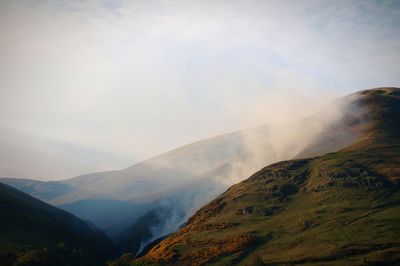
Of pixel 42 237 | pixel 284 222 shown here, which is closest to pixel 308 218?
A: pixel 284 222

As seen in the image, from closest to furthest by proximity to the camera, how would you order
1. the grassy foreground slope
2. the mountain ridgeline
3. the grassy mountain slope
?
the grassy foreground slope
the mountain ridgeline
the grassy mountain slope

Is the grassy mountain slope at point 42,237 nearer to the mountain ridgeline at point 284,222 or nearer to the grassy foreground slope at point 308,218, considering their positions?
the mountain ridgeline at point 284,222

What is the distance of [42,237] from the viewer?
138 metres

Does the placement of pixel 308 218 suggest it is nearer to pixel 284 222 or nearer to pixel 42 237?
pixel 284 222

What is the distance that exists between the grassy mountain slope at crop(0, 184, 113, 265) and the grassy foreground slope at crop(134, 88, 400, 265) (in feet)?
91.4

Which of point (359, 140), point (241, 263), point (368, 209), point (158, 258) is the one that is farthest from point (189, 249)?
point (359, 140)

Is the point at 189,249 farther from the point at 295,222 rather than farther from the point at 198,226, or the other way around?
the point at 295,222

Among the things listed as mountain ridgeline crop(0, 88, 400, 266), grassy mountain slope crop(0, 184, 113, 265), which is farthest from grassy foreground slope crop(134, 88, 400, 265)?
grassy mountain slope crop(0, 184, 113, 265)

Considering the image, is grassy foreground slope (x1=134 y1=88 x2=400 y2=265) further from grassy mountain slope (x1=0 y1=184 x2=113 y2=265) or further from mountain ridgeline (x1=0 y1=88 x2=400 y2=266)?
grassy mountain slope (x1=0 y1=184 x2=113 y2=265)

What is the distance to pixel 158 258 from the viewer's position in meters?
101

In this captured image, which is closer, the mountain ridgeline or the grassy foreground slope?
the grassy foreground slope

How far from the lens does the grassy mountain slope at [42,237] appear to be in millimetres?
105900

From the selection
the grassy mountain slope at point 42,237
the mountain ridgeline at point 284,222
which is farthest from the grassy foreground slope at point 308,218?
the grassy mountain slope at point 42,237

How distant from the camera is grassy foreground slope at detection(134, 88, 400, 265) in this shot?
8438 centimetres
